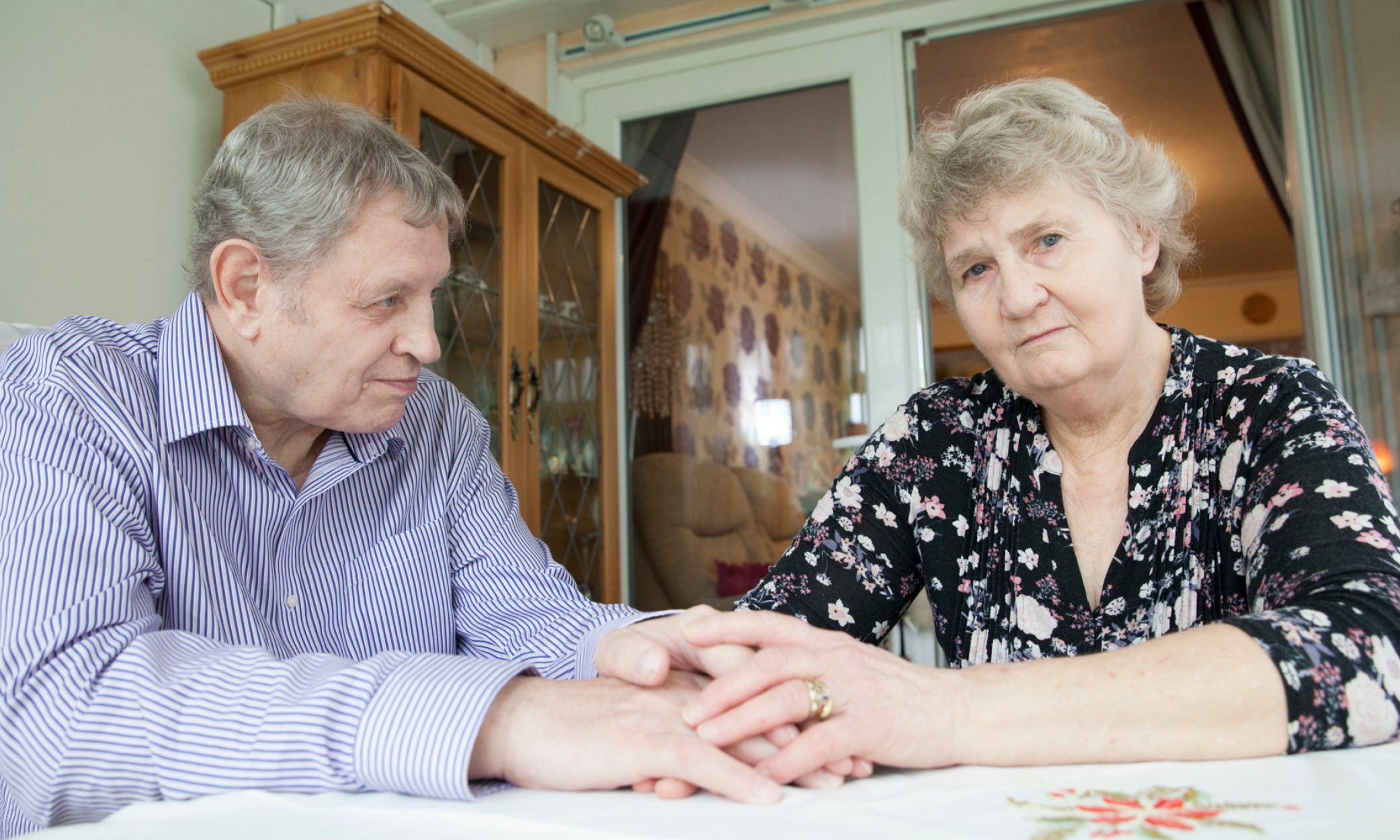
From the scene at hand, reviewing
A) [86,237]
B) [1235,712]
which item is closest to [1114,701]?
[1235,712]

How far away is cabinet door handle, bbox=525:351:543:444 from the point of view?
2.68 m

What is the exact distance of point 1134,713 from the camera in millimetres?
727

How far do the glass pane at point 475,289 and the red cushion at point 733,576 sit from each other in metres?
1.03

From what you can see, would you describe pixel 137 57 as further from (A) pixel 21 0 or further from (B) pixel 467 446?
(B) pixel 467 446

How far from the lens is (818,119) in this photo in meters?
3.26

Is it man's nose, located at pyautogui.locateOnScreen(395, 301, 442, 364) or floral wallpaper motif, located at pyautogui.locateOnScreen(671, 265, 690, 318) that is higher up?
floral wallpaper motif, located at pyautogui.locateOnScreen(671, 265, 690, 318)

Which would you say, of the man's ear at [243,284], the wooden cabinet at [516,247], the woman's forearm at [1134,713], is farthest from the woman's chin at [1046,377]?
the wooden cabinet at [516,247]

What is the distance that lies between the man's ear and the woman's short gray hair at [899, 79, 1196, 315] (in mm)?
813

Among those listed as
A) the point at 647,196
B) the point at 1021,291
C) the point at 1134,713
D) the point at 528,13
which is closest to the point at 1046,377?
the point at 1021,291

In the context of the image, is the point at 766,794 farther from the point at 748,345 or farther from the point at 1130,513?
the point at 748,345

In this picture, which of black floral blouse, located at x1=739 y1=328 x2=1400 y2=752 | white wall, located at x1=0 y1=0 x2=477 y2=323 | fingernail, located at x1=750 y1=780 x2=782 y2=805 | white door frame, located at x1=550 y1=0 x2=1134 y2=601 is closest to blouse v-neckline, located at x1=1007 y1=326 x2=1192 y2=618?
black floral blouse, located at x1=739 y1=328 x2=1400 y2=752

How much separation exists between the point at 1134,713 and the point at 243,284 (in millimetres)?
1019

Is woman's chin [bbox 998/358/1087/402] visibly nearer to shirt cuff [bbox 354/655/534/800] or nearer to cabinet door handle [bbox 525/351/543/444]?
shirt cuff [bbox 354/655/534/800]

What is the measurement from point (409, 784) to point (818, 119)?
9.55ft
